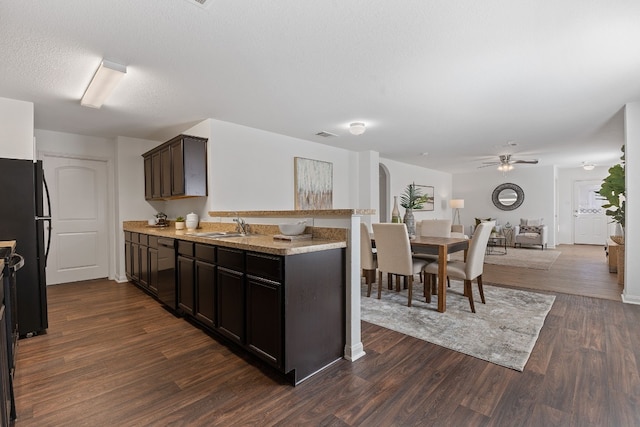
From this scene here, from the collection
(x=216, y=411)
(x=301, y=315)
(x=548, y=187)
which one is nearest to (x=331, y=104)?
(x=301, y=315)

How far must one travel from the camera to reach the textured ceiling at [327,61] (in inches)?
75.9

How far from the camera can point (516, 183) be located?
31.2 ft

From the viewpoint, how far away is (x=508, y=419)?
1664 millimetres

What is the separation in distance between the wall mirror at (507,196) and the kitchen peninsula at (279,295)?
29.5 ft

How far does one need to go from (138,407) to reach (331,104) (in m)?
3.20

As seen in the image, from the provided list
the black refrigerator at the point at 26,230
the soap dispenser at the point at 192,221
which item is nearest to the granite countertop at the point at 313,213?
the soap dispenser at the point at 192,221

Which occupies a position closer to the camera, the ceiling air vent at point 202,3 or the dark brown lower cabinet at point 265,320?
the ceiling air vent at point 202,3

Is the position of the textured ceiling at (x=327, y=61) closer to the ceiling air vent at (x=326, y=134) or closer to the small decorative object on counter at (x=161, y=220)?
the ceiling air vent at (x=326, y=134)

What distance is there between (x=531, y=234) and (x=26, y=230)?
32.9 ft

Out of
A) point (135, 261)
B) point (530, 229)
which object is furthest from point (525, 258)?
point (135, 261)

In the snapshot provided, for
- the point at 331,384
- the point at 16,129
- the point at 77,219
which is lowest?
the point at 331,384

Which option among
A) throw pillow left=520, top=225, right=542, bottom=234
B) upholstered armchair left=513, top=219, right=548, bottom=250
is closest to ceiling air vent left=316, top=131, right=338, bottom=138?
upholstered armchair left=513, top=219, right=548, bottom=250

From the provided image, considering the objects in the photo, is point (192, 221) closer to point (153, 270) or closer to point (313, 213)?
point (153, 270)

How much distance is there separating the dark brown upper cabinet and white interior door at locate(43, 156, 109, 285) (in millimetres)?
1338
